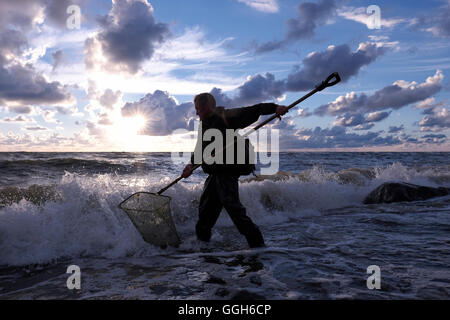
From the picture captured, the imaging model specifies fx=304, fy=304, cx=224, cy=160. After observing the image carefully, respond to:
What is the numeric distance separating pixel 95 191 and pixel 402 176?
13.0 m

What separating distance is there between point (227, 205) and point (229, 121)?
118 centimetres

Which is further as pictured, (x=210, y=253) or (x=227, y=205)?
(x=210, y=253)

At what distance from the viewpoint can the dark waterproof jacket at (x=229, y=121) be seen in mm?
4098

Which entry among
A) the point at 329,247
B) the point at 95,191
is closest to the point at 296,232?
the point at 329,247

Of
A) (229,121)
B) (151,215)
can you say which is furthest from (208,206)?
(229,121)

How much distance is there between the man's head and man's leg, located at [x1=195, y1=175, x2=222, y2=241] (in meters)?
0.93

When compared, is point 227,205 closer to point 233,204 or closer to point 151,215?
point 233,204

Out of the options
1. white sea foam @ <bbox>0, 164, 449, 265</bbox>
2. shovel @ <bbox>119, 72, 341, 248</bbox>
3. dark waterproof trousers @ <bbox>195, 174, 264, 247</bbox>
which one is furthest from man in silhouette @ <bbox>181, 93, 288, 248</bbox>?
white sea foam @ <bbox>0, 164, 449, 265</bbox>

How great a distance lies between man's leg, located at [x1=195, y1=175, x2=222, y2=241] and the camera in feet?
14.8

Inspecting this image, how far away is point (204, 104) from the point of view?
14.3ft

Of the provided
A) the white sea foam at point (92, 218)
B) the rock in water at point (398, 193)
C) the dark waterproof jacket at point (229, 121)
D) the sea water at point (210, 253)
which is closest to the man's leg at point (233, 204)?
the dark waterproof jacket at point (229, 121)

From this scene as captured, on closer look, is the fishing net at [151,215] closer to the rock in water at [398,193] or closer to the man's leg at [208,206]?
the man's leg at [208,206]

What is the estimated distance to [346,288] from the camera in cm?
315
